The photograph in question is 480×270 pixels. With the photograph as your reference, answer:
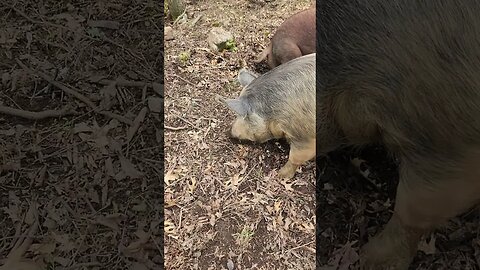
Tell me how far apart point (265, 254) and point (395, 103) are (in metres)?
1.08

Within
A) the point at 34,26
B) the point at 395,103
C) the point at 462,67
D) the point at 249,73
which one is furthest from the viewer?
the point at 34,26

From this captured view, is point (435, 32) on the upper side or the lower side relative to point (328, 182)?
upper

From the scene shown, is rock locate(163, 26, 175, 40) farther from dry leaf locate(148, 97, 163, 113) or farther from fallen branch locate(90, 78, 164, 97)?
dry leaf locate(148, 97, 163, 113)

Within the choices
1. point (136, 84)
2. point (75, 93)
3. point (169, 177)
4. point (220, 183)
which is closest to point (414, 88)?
point (220, 183)

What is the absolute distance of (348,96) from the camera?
258cm

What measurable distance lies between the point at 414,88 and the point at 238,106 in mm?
1413

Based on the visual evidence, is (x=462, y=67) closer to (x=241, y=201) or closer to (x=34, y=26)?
(x=241, y=201)

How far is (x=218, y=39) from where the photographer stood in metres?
4.09

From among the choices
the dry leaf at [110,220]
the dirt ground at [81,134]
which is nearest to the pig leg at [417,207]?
the dirt ground at [81,134]

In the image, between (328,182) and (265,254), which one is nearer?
(265,254)

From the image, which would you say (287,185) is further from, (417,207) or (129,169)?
(417,207)

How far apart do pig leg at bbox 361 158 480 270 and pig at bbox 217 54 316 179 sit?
0.61 m

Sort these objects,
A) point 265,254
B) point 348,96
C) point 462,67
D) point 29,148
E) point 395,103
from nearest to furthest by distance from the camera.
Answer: point 462,67 → point 395,103 → point 348,96 → point 265,254 → point 29,148

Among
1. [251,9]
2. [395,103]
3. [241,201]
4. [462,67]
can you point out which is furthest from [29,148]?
[462,67]
